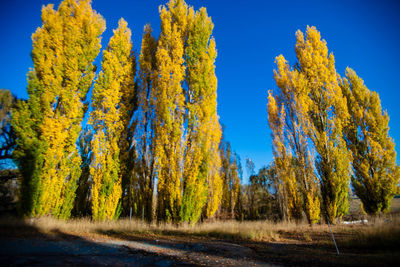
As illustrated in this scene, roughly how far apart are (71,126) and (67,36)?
4.35m

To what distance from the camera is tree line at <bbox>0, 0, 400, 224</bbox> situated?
727cm

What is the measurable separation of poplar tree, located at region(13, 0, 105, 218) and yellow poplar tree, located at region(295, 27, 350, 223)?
40.5ft

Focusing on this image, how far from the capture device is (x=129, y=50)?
1074 centimetres

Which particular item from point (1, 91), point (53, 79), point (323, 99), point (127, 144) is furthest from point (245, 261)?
point (1, 91)

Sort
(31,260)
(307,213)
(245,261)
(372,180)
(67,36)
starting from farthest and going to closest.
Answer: (372,180) < (307,213) < (67,36) < (245,261) < (31,260)

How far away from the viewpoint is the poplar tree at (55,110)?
650 cm

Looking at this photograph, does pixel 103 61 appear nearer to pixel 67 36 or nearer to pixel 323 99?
pixel 67 36

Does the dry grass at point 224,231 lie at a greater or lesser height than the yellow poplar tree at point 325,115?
lesser

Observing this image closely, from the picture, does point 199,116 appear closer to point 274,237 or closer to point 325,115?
point 274,237

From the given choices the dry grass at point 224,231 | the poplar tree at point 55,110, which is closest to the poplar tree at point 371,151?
the dry grass at point 224,231

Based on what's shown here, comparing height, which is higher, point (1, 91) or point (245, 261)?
point (1, 91)

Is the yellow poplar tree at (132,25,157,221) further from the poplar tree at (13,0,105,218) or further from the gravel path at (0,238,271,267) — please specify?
the gravel path at (0,238,271,267)

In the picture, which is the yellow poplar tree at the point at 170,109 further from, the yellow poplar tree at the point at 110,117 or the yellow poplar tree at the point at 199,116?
the yellow poplar tree at the point at 110,117

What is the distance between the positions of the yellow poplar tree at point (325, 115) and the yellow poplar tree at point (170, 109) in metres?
7.65
